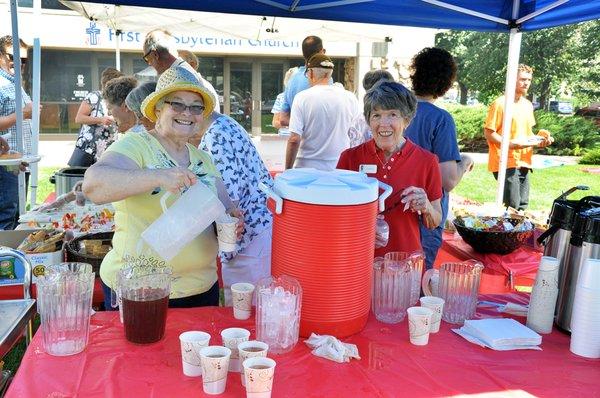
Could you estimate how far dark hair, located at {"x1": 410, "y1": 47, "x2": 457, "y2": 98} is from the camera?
305 centimetres

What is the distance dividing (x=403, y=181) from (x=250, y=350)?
115 cm

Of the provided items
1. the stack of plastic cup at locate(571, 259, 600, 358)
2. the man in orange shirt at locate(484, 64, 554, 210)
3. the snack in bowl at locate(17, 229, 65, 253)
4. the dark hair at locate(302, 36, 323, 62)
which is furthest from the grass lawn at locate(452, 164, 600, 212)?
the stack of plastic cup at locate(571, 259, 600, 358)

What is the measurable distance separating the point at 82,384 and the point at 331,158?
328cm

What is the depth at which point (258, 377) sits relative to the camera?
1.20m

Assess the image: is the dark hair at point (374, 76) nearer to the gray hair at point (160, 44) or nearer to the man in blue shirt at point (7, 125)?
the gray hair at point (160, 44)

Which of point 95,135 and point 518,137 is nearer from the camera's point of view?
point 95,135

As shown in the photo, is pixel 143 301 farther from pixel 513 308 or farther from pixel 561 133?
pixel 561 133

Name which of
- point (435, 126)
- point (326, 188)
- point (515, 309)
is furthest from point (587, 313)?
point (435, 126)

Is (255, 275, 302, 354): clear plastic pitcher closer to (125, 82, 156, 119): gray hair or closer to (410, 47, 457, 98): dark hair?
(125, 82, 156, 119): gray hair

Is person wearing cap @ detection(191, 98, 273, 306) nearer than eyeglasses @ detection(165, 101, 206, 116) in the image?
No

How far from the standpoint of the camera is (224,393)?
1.28m

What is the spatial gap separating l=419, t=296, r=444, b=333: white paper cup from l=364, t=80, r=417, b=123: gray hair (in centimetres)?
83

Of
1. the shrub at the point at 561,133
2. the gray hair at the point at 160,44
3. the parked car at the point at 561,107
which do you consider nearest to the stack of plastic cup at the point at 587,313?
the gray hair at the point at 160,44

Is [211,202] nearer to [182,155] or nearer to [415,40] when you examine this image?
[182,155]
